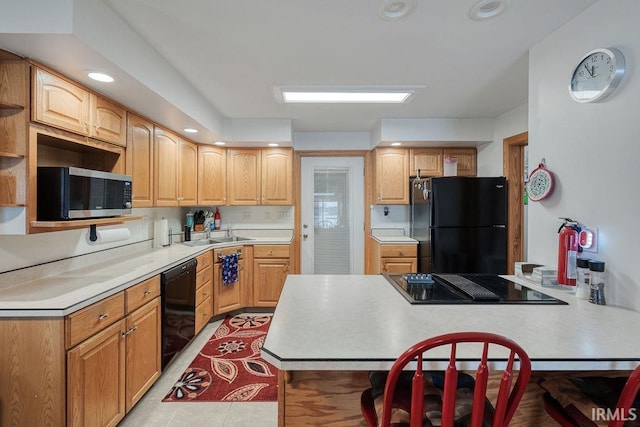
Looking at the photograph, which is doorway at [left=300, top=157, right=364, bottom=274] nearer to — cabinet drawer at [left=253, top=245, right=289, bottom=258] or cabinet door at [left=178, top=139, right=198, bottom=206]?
cabinet drawer at [left=253, top=245, right=289, bottom=258]

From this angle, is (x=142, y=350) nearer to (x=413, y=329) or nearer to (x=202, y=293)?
(x=202, y=293)

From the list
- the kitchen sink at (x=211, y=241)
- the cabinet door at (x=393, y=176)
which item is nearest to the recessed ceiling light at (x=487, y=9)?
the cabinet door at (x=393, y=176)

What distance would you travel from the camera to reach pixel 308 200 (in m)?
4.17

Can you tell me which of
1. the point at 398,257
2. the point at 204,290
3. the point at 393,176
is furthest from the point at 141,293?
the point at 393,176

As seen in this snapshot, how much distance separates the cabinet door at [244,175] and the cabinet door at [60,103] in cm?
194

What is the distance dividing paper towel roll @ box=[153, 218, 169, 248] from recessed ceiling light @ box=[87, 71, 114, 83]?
1.63 meters

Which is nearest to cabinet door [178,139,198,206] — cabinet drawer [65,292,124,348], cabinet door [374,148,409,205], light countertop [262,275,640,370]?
cabinet drawer [65,292,124,348]

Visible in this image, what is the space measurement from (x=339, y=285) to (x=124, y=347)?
1.30m

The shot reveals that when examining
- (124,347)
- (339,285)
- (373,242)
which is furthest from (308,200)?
(124,347)

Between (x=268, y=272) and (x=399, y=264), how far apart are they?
1547 millimetres

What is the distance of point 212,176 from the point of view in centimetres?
358

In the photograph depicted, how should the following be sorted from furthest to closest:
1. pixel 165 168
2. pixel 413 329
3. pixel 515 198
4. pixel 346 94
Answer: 1. pixel 515 198
2. pixel 165 168
3. pixel 346 94
4. pixel 413 329

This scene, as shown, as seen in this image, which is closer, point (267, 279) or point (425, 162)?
point (267, 279)

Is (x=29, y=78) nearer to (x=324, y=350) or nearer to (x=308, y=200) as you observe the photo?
(x=324, y=350)
